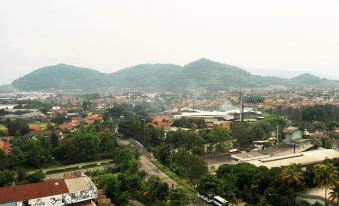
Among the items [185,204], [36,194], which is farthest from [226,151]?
[36,194]

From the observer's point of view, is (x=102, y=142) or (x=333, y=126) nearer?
(x=102, y=142)

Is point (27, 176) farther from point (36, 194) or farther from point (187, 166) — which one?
point (187, 166)

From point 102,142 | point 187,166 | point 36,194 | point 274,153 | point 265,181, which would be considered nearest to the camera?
point 36,194

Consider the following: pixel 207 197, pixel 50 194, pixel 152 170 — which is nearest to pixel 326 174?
pixel 207 197

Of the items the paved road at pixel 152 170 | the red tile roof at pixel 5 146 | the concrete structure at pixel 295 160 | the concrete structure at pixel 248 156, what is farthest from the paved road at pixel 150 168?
the red tile roof at pixel 5 146

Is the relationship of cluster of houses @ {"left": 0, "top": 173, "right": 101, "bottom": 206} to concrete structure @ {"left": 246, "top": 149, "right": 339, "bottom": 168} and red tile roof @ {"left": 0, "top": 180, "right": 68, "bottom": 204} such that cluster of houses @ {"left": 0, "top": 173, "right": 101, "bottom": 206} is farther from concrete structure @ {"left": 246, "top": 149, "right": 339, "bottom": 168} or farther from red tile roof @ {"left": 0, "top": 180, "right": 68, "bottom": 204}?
concrete structure @ {"left": 246, "top": 149, "right": 339, "bottom": 168}

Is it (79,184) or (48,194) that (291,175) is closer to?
(79,184)
